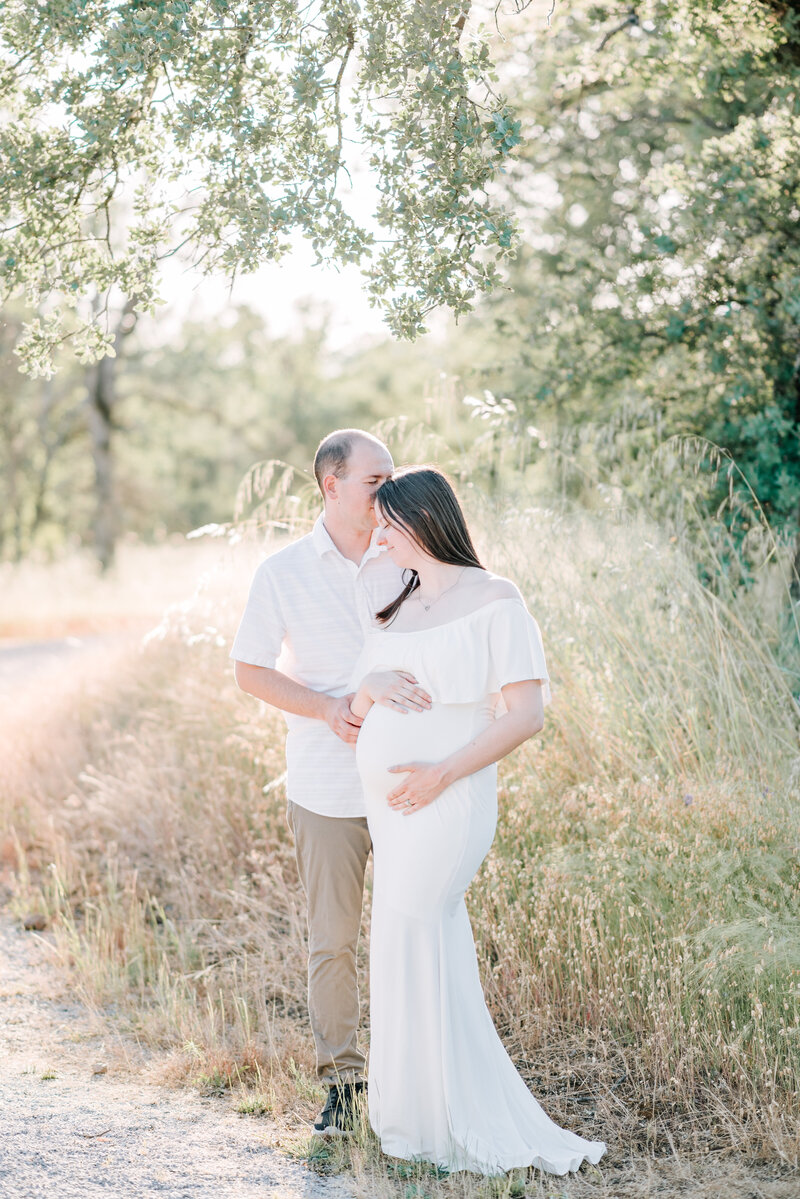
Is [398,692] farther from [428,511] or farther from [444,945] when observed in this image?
[444,945]

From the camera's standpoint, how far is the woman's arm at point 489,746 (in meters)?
3.27

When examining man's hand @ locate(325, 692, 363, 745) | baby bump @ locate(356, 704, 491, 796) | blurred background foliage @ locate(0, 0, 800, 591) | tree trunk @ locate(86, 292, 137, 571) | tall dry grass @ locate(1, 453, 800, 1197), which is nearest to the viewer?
baby bump @ locate(356, 704, 491, 796)

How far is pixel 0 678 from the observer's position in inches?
467

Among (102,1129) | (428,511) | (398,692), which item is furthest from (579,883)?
(102,1129)

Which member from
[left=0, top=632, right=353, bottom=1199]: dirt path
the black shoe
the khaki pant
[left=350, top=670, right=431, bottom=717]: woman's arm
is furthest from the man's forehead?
[left=0, top=632, right=353, bottom=1199]: dirt path

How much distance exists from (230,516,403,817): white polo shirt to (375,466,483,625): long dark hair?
1.53 ft

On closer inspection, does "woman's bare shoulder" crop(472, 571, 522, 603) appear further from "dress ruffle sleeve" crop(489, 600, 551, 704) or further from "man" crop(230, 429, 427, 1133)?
"man" crop(230, 429, 427, 1133)

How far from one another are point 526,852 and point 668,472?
7.40ft

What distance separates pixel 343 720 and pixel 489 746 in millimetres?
536

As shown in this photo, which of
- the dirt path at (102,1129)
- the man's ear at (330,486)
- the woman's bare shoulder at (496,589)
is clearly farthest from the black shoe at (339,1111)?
the man's ear at (330,486)

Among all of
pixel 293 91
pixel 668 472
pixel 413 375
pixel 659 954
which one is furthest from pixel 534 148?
pixel 413 375

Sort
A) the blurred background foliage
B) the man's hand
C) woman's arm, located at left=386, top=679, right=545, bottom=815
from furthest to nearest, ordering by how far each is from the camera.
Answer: the blurred background foliage
the man's hand
woman's arm, located at left=386, top=679, right=545, bottom=815

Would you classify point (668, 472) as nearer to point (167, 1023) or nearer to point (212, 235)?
point (212, 235)

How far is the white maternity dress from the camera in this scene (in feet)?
10.9
